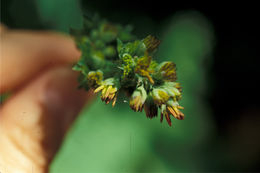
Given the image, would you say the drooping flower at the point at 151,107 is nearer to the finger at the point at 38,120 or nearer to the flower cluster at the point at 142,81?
the flower cluster at the point at 142,81

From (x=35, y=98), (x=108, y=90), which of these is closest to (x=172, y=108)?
(x=108, y=90)

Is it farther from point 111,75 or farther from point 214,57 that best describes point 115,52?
point 214,57

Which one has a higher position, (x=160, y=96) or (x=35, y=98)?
(x=35, y=98)

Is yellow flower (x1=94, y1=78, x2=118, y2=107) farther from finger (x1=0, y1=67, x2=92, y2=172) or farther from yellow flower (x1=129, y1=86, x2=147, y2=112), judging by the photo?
finger (x1=0, y1=67, x2=92, y2=172)

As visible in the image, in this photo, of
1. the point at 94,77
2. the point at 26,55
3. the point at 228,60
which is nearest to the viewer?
the point at 94,77

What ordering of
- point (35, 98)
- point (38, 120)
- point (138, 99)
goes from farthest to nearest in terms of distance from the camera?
point (35, 98), point (38, 120), point (138, 99)

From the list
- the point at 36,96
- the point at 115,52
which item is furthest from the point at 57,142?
the point at 115,52

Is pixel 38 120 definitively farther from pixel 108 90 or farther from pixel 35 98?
pixel 108 90
